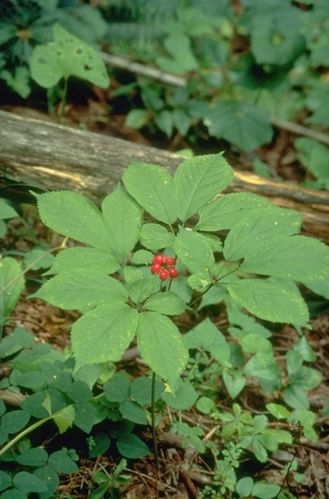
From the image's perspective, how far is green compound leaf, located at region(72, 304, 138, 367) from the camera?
3.59ft

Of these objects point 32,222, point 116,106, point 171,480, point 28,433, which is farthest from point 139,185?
point 116,106

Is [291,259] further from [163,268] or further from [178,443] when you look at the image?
[178,443]

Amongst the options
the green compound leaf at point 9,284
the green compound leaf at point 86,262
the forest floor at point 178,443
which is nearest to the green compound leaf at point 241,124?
the forest floor at point 178,443

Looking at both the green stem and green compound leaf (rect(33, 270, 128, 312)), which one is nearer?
green compound leaf (rect(33, 270, 128, 312))

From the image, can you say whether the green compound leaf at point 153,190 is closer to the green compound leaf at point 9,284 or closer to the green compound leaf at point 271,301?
the green compound leaf at point 271,301

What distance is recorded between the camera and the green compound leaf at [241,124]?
10.8 feet

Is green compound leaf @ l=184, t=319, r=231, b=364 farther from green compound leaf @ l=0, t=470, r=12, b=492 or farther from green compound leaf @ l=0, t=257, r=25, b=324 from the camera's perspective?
green compound leaf @ l=0, t=470, r=12, b=492

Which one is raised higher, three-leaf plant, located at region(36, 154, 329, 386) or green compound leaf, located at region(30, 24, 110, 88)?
green compound leaf, located at region(30, 24, 110, 88)

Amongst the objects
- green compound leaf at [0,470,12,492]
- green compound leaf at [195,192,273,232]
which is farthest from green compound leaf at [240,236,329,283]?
green compound leaf at [0,470,12,492]

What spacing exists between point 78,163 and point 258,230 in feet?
3.79

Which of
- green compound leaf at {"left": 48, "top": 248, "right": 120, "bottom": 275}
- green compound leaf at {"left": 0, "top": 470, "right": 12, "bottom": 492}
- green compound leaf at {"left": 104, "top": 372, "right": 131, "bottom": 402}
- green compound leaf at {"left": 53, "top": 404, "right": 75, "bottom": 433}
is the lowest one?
green compound leaf at {"left": 0, "top": 470, "right": 12, "bottom": 492}

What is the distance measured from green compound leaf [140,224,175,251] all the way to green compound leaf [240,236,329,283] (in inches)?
8.4

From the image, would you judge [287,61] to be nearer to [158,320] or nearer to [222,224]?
[222,224]

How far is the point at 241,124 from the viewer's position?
3357 millimetres
